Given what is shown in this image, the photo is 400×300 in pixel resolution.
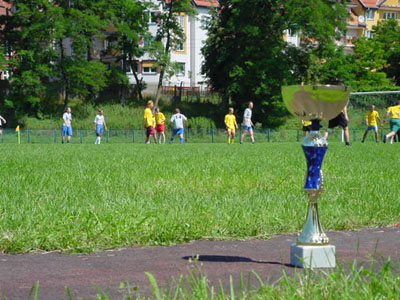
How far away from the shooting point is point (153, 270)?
14.7ft

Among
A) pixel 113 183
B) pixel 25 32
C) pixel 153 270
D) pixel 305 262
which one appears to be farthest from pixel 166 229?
pixel 25 32

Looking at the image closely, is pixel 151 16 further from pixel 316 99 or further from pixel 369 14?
pixel 369 14

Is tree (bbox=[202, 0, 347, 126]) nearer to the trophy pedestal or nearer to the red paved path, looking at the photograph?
the red paved path

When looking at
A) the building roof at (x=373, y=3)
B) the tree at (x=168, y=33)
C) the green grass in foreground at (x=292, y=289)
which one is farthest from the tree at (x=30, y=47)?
the building roof at (x=373, y=3)

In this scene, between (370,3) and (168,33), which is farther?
(370,3)

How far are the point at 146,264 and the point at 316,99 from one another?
1.54m

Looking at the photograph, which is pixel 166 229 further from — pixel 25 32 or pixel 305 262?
pixel 25 32

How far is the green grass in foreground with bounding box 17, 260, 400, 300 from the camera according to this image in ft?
11.3

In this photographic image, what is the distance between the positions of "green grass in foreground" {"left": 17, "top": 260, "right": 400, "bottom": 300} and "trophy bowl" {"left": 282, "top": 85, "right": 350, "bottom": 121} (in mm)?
1057

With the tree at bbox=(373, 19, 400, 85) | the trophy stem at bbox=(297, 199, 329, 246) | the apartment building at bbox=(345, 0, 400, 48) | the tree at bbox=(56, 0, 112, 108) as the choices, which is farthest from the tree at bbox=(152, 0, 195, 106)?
the trophy stem at bbox=(297, 199, 329, 246)

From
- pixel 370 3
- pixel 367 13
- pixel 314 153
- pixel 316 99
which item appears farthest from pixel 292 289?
pixel 367 13

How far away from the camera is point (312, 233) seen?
441 centimetres

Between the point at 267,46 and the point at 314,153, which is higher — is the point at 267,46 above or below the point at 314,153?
above

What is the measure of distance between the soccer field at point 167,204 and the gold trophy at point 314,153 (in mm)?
1577
